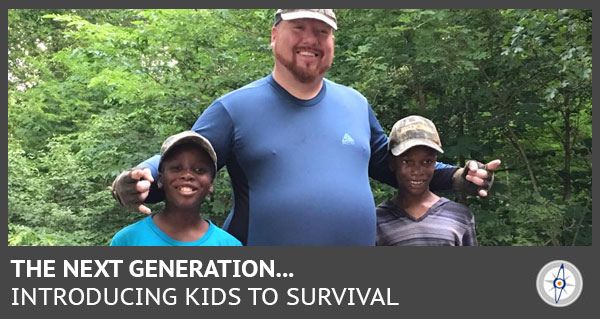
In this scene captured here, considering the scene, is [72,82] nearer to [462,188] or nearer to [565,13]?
[565,13]

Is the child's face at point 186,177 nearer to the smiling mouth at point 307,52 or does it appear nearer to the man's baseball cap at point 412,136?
the smiling mouth at point 307,52

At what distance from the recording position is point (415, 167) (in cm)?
336

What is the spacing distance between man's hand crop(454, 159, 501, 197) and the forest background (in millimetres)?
3537

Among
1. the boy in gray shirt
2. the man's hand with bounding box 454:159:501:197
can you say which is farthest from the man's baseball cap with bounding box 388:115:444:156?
the man's hand with bounding box 454:159:501:197

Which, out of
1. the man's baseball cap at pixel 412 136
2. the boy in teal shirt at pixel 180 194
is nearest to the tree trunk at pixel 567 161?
the man's baseball cap at pixel 412 136

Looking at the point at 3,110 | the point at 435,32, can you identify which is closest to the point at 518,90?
the point at 435,32

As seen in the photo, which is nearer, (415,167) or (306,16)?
(306,16)

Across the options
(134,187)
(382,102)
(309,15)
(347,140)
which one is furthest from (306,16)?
(382,102)

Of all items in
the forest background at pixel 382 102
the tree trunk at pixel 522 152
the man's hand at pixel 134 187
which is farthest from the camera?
the tree trunk at pixel 522 152

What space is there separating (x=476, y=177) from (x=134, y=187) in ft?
4.88

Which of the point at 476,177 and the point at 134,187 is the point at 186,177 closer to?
the point at 134,187

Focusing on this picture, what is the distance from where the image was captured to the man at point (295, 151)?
2.99 m

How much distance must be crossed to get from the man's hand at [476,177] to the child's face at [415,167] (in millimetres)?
154

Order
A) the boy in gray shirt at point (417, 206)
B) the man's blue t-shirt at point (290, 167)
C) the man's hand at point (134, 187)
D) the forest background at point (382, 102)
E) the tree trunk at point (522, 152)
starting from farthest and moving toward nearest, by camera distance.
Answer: the tree trunk at point (522, 152) < the forest background at point (382, 102) < the boy in gray shirt at point (417, 206) < the man's blue t-shirt at point (290, 167) < the man's hand at point (134, 187)
